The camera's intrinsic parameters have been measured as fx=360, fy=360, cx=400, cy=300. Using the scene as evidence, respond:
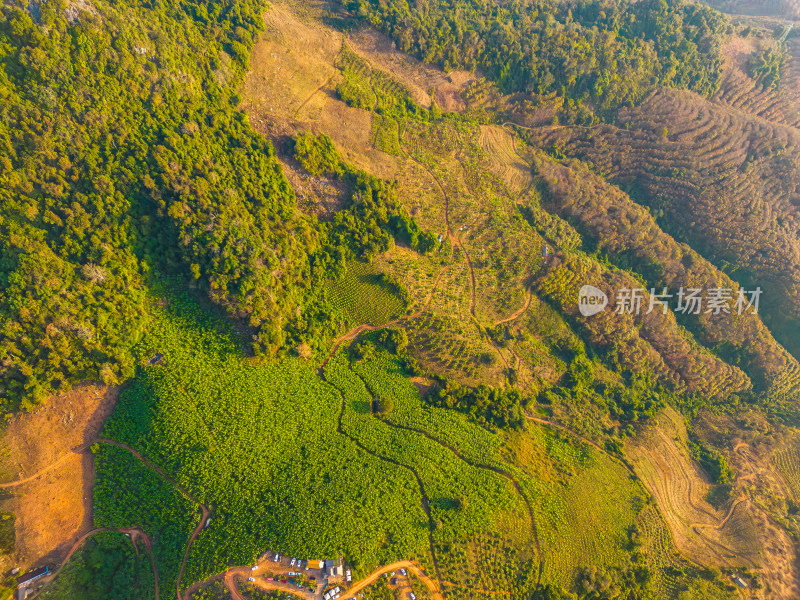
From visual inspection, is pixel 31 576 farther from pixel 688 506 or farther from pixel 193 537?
pixel 688 506

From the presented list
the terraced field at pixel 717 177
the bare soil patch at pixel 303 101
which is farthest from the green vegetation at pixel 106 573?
the terraced field at pixel 717 177

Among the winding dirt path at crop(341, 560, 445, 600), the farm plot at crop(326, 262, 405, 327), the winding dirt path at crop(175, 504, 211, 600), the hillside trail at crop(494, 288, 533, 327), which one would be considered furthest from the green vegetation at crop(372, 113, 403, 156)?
the winding dirt path at crop(341, 560, 445, 600)

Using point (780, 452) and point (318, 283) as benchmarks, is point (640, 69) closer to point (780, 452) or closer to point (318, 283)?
point (780, 452)

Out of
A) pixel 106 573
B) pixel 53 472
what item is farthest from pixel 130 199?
pixel 106 573

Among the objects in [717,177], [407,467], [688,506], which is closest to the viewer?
[407,467]

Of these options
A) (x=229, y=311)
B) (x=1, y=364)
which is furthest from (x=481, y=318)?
(x=1, y=364)

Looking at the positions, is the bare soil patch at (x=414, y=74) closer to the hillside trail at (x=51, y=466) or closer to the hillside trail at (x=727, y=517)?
the hillside trail at (x=51, y=466)

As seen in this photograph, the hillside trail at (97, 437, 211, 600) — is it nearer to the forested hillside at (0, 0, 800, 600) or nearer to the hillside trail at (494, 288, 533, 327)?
the forested hillside at (0, 0, 800, 600)
